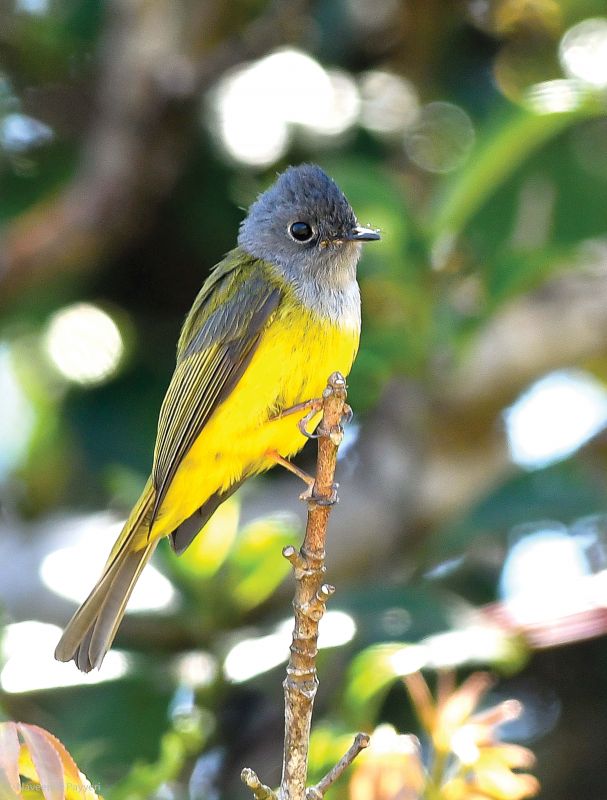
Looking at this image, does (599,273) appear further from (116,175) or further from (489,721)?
(489,721)

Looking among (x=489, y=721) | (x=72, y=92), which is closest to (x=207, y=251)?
(x=72, y=92)

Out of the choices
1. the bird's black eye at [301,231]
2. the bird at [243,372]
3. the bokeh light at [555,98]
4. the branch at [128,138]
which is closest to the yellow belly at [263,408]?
the bird at [243,372]

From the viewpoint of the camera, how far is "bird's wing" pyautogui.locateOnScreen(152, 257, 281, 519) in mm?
2955

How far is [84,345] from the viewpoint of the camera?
162 inches

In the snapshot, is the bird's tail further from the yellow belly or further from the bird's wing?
the bird's wing

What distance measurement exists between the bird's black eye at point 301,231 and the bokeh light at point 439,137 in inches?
38.9

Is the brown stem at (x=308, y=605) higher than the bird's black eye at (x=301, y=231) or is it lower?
lower

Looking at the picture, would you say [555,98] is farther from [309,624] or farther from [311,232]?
[309,624]

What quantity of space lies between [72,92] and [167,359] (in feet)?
3.58

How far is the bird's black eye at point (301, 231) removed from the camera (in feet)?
11.0

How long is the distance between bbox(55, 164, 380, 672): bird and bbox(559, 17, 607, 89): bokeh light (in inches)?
47.3

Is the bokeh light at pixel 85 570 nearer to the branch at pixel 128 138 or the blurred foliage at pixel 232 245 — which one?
the blurred foliage at pixel 232 245

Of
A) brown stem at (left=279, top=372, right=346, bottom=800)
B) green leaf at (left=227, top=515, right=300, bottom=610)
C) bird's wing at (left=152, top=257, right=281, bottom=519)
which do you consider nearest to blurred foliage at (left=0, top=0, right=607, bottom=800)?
green leaf at (left=227, top=515, right=300, bottom=610)

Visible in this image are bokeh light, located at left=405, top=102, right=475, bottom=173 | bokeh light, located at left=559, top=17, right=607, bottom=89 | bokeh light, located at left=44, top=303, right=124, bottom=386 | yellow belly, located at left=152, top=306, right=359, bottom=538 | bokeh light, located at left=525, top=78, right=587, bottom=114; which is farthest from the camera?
bokeh light, located at left=405, top=102, right=475, bottom=173
